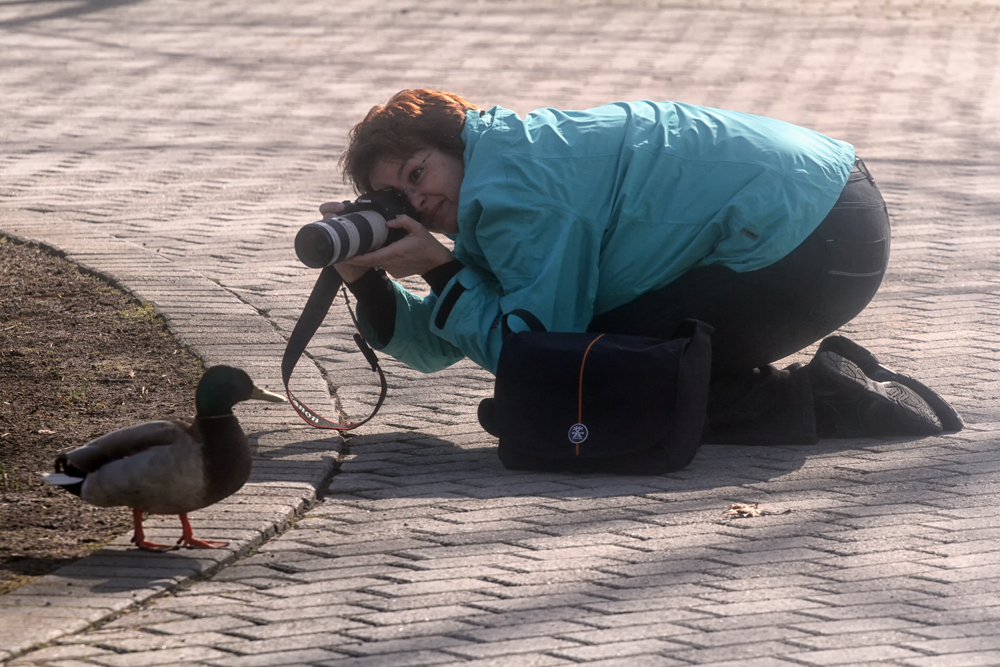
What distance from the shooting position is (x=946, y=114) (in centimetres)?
1062

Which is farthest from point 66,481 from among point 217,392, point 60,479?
point 217,392

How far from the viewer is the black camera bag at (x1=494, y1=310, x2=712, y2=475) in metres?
3.79

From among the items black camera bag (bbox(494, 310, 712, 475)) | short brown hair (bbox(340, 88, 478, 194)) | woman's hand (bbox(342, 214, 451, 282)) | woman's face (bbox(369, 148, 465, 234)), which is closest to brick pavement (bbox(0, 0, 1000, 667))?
black camera bag (bbox(494, 310, 712, 475))

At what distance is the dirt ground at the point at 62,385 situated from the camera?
11.6 ft

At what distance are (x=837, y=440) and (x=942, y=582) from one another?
1151 millimetres

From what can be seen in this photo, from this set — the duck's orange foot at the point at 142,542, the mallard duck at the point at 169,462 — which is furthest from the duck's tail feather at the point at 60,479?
the duck's orange foot at the point at 142,542

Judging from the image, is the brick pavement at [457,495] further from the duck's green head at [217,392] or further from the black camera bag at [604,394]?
the duck's green head at [217,392]

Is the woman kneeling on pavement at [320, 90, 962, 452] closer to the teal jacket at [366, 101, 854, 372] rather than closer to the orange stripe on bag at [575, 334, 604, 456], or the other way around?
the teal jacket at [366, 101, 854, 372]

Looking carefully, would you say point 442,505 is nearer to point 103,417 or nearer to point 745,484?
point 745,484

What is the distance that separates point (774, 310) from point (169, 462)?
2.02 meters

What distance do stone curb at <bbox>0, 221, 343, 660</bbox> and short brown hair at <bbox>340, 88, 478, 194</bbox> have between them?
104 cm

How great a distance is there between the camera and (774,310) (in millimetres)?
4070

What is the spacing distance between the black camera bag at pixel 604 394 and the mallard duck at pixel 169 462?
3.07ft

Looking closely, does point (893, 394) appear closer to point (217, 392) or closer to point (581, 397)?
point (581, 397)
